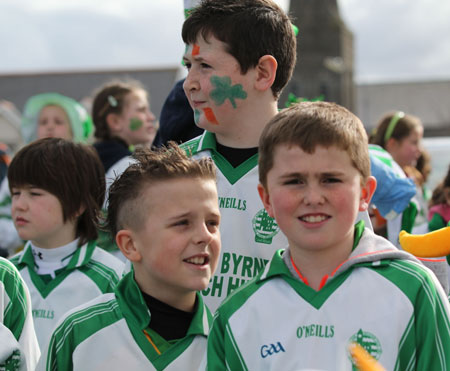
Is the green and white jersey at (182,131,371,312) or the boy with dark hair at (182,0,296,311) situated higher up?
the boy with dark hair at (182,0,296,311)

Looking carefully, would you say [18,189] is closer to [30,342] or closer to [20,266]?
[20,266]

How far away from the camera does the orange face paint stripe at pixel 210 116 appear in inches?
134

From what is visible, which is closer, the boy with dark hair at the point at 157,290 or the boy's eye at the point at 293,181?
the boy's eye at the point at 293,181

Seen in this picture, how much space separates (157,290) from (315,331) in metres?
0.70

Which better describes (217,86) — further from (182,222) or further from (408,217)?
(408,217)

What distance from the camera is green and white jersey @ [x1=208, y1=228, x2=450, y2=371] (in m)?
2.45

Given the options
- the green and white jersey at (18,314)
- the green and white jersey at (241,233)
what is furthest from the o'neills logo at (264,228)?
the green and white jersey at (18,314)

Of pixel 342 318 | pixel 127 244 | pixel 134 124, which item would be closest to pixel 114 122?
pixel 134 124

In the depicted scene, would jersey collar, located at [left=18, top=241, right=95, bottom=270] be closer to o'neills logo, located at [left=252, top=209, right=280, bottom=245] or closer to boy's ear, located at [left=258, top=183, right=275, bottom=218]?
o'neills logo, located at [left=252, top=209, right=280, bottom=245]

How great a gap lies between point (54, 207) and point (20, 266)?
374 millimetres

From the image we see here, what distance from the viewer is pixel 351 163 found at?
2.59 metres

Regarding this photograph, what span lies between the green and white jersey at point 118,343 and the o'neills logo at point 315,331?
1.46 feet

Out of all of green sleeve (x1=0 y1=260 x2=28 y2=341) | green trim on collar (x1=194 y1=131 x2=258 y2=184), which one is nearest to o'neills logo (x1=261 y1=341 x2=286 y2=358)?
green trim on collar (x1=194 y1=131 x2=258 y2=184)

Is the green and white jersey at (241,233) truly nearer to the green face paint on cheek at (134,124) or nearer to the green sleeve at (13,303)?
the green sleeve at (13,303)
